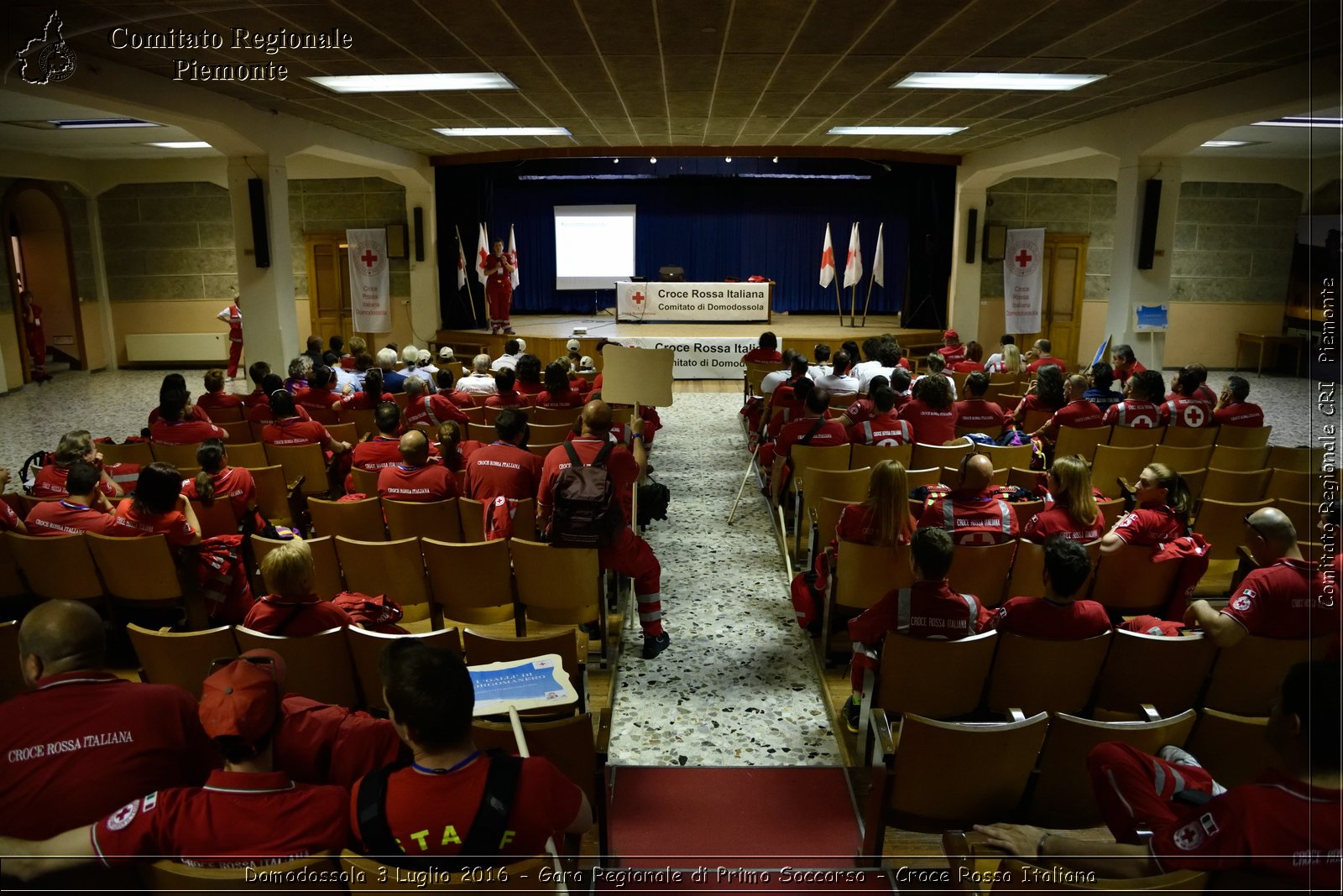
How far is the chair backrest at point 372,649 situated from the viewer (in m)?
2.99

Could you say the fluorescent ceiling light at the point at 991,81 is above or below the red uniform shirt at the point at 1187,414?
above

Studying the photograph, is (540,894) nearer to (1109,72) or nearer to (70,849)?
(70,849)

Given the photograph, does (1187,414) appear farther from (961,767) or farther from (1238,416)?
(961,767)

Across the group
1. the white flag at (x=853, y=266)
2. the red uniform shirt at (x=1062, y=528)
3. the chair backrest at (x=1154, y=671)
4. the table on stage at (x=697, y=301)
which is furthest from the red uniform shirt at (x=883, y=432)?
the white flag at (x=853, y=266)

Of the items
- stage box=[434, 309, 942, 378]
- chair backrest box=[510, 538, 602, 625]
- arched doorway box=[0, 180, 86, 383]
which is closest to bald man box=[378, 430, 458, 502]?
chair backrest box=[510, 538, 602, 625]

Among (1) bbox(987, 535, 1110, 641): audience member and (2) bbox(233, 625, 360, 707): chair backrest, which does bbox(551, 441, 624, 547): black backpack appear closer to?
(2) bbox(233, 625, 360, 707): chair backrest

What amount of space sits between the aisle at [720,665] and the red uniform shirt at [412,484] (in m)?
1.33

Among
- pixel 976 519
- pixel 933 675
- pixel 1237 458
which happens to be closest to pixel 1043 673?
pixel 933 675

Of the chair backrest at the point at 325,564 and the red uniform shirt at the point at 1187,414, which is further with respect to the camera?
the red uniform shirt at the point at 1187,414

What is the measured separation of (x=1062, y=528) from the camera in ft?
13.2

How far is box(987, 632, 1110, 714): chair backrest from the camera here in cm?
298

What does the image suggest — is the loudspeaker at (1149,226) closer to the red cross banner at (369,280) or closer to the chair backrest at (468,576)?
the chair backrest at (468,576)

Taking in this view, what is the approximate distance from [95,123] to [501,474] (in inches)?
358

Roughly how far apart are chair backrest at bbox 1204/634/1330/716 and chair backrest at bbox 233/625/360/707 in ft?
10.3
